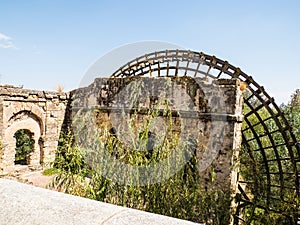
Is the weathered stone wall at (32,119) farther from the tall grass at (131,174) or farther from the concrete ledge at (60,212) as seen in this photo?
the concrete ledge at (60,212)

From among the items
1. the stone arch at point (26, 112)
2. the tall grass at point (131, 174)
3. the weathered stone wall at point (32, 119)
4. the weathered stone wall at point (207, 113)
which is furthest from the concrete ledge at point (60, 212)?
the stone arch at point (26, 112)

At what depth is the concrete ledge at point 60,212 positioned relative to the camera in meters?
1.03

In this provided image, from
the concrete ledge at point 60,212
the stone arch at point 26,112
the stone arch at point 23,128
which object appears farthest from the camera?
the stone arch at point 23,128

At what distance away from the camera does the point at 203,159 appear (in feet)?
20.4

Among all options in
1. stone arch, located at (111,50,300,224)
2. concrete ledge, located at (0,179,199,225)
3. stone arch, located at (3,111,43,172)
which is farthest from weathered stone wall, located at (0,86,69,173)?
concrete ledge, located at (0,179,199,225)

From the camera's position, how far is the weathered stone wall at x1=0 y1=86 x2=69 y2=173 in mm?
8508

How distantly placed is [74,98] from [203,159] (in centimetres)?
593

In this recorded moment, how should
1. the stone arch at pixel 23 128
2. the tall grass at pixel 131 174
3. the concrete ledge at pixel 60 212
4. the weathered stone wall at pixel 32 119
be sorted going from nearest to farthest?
the concrete ledge at pixel 60 212, the tall grass at pixel 131 174, the weathered stone wall at pixel 32 119, the stone arch at pixel 23 128

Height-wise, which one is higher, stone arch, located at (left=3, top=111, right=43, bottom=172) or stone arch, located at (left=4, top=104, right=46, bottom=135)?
stone arch, located at (left=4, top=104, right=46, bottom=135)

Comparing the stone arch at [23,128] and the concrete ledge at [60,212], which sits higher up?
the concrete ledge at [60,212]

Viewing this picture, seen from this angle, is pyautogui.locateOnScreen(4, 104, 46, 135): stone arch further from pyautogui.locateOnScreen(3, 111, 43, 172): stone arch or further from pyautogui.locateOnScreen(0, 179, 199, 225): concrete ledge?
pyautogui.locateOnScreen(0, 179, 199, 225): concrete ledge

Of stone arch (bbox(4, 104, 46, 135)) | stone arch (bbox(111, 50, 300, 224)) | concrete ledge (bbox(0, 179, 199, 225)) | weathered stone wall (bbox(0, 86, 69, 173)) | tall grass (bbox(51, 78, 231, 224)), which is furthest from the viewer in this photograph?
stone arch (bbox(4, 104, 46, 135))

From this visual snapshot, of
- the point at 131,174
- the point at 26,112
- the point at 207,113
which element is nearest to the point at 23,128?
the point at 26,112

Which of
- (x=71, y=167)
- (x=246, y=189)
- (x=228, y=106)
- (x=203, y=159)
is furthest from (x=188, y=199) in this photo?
(x=246, y=189)
